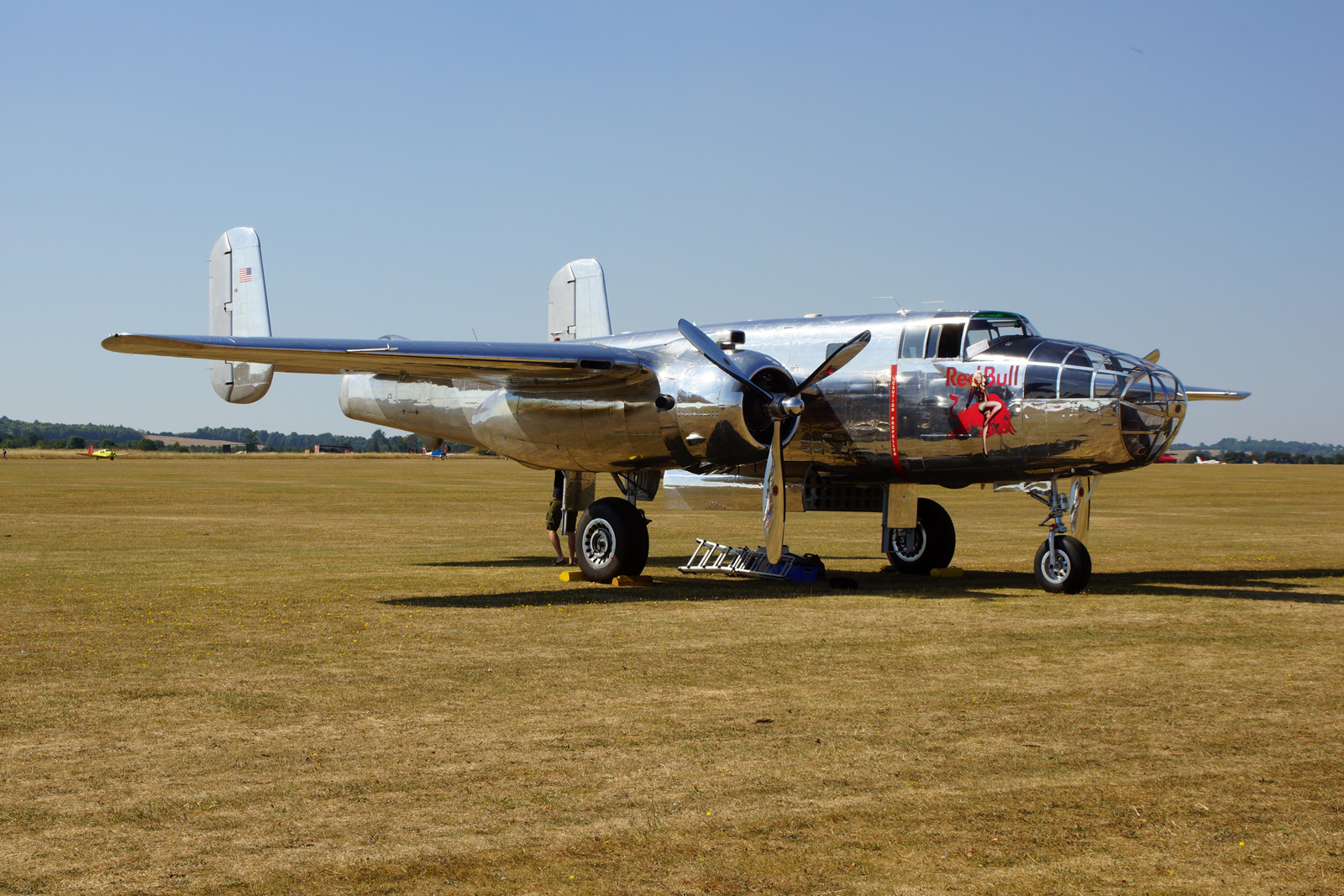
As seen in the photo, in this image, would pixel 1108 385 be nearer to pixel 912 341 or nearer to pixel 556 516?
pixel 912 341

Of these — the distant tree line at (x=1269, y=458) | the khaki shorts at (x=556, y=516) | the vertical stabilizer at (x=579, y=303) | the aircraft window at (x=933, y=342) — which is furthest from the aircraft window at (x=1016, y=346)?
the distant tree line at (x=1269, y=458)

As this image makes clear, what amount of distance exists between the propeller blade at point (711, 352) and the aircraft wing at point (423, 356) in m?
0.77

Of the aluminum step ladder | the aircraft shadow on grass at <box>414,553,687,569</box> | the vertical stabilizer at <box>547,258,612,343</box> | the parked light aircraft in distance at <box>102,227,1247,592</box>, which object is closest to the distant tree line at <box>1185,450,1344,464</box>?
the vertical stabilizer at <box>547,258,612,343</box>

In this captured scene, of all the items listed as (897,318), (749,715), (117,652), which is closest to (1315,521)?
(897,318)

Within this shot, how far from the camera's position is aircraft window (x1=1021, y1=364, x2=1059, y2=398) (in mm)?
14859

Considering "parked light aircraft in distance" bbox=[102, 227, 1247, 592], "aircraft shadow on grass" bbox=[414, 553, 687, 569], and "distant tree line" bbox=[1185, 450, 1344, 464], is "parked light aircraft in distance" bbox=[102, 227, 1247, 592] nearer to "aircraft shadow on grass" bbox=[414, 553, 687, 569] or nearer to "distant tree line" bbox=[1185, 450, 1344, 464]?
"aircraft shadow on grass" bbox=[414, 553, 687, 569]

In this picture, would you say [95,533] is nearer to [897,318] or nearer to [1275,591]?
[897,318]

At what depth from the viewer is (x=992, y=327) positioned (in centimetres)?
1578

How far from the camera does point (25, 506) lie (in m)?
35.5

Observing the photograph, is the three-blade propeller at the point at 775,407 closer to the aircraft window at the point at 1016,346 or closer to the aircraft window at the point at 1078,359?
the aircraft window at the point at 1016,346

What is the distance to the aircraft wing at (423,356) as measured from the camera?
14070 millimetres

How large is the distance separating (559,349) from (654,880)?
1140 cm

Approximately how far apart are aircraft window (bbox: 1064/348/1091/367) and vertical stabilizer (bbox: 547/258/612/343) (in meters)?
11.6

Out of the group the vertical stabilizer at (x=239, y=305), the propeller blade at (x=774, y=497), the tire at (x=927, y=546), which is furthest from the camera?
the vertical stabilizer at (x=239, y=305)
